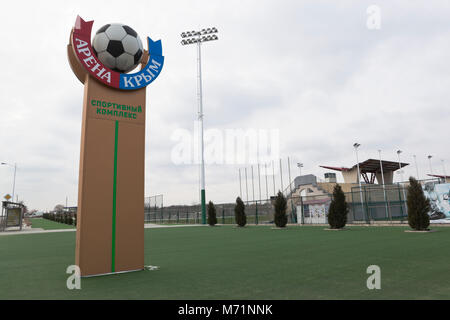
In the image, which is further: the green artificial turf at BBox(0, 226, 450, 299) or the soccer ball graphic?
the soccer ball graphic

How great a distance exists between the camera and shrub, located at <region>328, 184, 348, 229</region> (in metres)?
16.9

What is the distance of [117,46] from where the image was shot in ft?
19.8

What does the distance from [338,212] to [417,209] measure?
14.3ft

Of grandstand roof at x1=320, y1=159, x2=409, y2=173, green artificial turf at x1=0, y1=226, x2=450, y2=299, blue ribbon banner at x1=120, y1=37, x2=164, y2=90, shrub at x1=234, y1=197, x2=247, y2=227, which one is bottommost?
green artificial turf at x1=0, y1=226, x2=450, y2=299

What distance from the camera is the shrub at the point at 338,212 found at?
55.5 feet

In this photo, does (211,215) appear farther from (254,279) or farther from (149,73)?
(254,279)

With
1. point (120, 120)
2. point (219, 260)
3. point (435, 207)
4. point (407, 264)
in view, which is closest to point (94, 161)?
point (120, 120)

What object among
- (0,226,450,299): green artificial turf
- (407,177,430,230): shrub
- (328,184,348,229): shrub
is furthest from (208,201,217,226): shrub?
(0,226,450,299): green artificial turf

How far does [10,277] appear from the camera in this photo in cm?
525

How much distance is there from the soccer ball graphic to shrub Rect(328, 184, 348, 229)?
14.8m

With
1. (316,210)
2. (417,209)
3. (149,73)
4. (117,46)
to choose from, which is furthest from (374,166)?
(117,46)

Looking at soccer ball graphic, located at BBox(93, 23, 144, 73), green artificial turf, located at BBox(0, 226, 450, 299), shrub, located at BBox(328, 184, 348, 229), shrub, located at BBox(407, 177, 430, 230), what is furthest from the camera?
shrub, located at BBox(328, 184, 348, 229)

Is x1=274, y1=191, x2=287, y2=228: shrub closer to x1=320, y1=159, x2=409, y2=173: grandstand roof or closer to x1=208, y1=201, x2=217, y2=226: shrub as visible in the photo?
x1=208, y1=201, x2=217, y2=226: shrub
